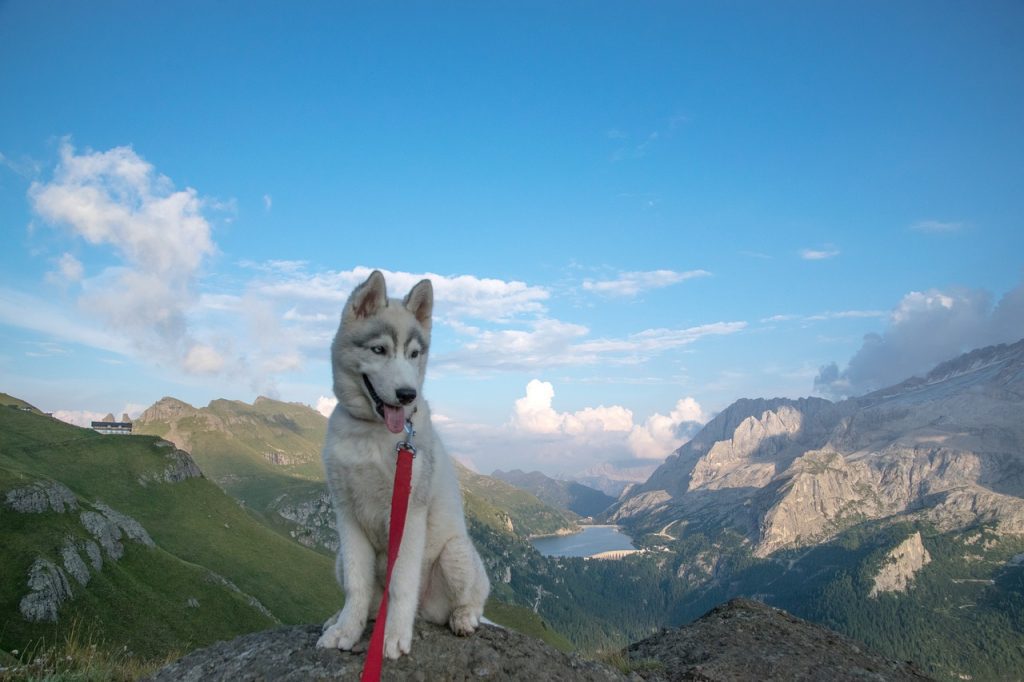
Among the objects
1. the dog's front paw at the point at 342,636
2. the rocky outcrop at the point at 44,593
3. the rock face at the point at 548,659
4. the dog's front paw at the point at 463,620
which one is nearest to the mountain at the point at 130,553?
the rocky outcrop at the point at 44,593

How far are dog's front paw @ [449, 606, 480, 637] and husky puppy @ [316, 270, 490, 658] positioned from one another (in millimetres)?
423

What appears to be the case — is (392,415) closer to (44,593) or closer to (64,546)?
(44,593)

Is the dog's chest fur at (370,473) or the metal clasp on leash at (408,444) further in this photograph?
the dog's chest fur at (370,473)

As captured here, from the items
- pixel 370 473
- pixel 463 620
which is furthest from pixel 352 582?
pixel 463 620

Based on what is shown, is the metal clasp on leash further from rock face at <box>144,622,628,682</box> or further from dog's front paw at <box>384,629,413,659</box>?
rock face at <box>144,622,628,682</box>

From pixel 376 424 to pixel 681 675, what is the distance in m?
8.62

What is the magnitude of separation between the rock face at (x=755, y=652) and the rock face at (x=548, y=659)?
0.07 ft

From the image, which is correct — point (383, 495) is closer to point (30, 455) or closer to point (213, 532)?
point (213, 532)

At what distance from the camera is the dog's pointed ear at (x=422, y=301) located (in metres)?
6.35

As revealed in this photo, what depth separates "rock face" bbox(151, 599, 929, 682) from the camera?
7.01 meters

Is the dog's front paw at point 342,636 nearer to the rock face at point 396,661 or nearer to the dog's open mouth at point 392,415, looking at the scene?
the rock face at point 396,661

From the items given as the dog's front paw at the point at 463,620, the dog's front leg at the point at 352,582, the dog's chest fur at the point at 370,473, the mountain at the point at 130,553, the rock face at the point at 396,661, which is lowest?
the mountain at the point at 130,553

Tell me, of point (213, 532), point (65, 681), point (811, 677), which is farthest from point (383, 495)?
point (213, 532)

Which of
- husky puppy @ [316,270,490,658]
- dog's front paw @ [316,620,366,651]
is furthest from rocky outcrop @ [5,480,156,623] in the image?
husky puppy @ [316,270,490,658]
